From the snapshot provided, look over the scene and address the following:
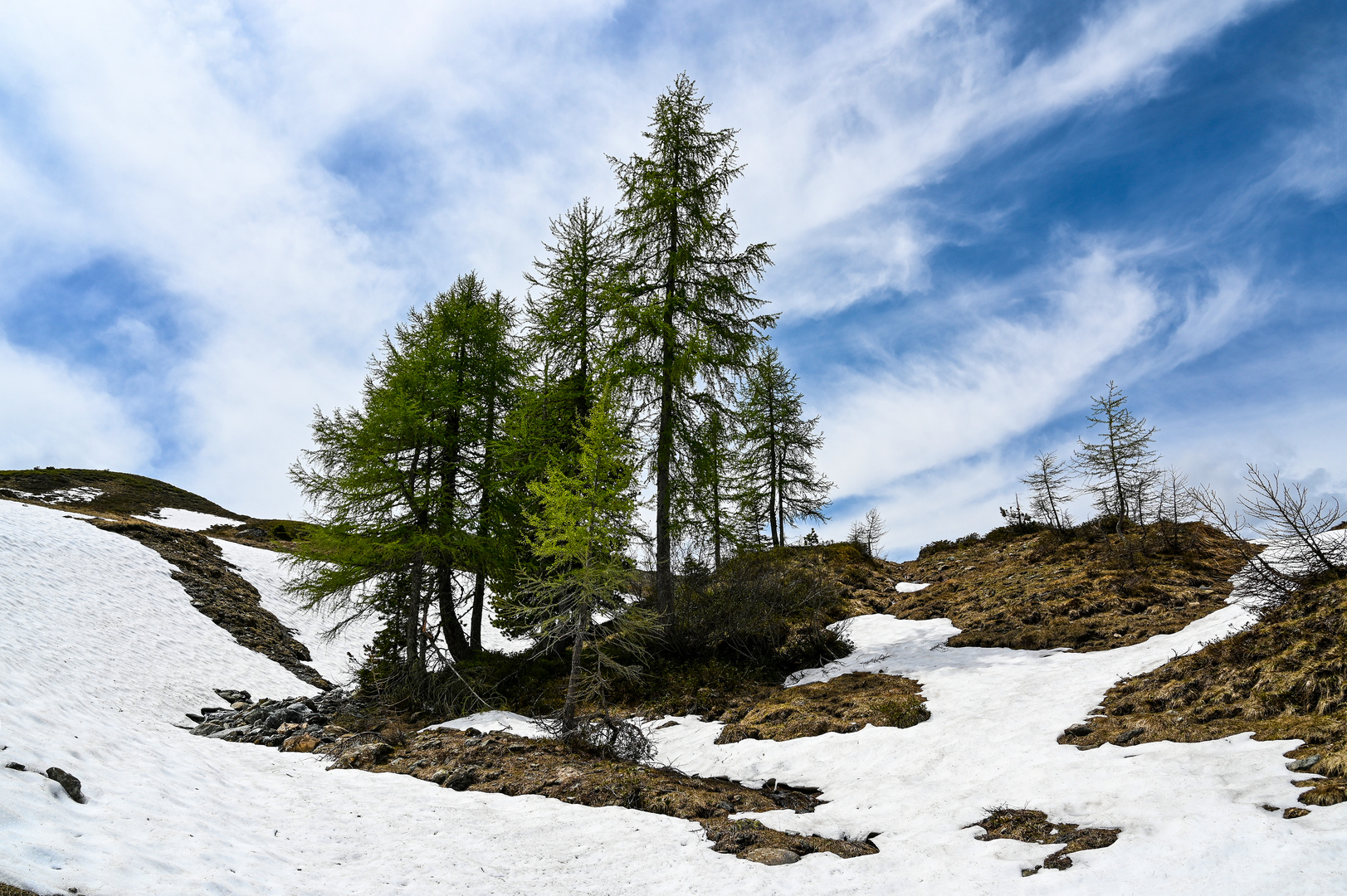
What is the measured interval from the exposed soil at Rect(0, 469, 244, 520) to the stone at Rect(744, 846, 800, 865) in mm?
47421

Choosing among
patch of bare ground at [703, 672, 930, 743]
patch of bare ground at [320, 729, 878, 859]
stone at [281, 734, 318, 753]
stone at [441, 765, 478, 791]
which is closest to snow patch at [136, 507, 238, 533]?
stone at [281, 734, 318, 753]

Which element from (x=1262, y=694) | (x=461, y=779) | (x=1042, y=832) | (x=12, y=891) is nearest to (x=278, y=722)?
(x=461, y=779)

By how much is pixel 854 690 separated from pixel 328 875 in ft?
30.6

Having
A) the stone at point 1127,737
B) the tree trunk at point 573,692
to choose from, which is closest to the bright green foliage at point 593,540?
the tree trunk at point 573,692

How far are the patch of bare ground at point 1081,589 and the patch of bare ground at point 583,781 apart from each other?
7745 millimetres

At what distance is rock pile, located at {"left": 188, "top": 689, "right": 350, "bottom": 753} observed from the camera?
11.7 meters

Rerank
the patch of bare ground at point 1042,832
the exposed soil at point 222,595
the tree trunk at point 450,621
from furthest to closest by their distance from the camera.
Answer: the exposed soil at point 222,595
the tree trunk at point 450,621
the patch of bare ground at point 1042,832

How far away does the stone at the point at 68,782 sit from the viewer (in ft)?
19.9

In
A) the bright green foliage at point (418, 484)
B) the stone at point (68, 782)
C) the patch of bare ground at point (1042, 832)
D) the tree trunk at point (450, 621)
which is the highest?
the bright green foliage at point (418, 484)

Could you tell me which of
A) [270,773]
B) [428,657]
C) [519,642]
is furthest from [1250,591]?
[519,642]

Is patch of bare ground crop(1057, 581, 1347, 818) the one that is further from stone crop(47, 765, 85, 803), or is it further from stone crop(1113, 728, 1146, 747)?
stone crop(47, 765, 85, 803)

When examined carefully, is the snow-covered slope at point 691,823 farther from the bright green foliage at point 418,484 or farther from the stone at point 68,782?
the bright green foliage at point 418,484

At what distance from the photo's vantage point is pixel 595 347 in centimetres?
1714

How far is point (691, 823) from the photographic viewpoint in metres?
7.14
